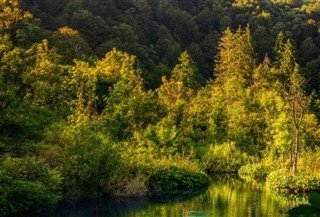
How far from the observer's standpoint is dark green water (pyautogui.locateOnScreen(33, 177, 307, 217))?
18109mm

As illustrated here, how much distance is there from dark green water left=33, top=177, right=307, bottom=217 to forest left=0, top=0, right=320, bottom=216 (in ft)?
3.72

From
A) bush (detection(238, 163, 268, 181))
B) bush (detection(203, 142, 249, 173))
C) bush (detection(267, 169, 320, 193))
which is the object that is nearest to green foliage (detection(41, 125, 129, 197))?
bush (detection(267, 169, 320, 193))

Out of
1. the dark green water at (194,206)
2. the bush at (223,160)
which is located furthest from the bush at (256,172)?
the dark green water at (194,206)

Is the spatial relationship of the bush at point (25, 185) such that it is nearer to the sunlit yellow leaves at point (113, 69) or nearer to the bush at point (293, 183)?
the bush at point (293, 183)

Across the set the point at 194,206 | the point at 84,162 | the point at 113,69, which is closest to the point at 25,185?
the point at 84,162

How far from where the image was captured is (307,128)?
3566cm

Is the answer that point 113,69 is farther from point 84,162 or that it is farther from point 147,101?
point 84,162

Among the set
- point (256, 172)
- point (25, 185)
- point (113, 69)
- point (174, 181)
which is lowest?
point (25, 185)

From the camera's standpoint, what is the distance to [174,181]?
26.7 metres

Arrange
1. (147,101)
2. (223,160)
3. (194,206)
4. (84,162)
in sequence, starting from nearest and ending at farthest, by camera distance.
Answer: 1. (194,206)
2. (84,162)
3. (147,101)
4. (223,160)

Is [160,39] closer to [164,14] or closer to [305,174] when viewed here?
[164,14]

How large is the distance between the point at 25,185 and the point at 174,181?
37.8 ft

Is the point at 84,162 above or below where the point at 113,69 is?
below

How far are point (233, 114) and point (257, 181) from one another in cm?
1180
